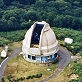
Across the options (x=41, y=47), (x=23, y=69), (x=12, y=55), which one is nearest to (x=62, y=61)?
(x=41, y=47)

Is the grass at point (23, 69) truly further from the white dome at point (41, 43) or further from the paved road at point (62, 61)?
the white dome at point (41, 43)

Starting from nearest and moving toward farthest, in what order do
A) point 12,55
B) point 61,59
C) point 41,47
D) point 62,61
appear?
1. point 41,47
2. point 62,61
3. point 61,59
4. point 12,55

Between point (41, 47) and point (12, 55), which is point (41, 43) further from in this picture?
point (12, 55)

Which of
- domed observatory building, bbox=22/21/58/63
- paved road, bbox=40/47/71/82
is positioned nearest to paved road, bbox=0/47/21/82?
domed observatory building, bbox=22/21/58/63

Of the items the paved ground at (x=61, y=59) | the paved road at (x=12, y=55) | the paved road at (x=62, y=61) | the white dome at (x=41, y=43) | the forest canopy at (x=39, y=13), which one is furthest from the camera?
the forest canopy at (x=39, y=13)

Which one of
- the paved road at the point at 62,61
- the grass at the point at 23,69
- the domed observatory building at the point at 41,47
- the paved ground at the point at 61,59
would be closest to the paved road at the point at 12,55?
the paved ground at the point at 61,59
